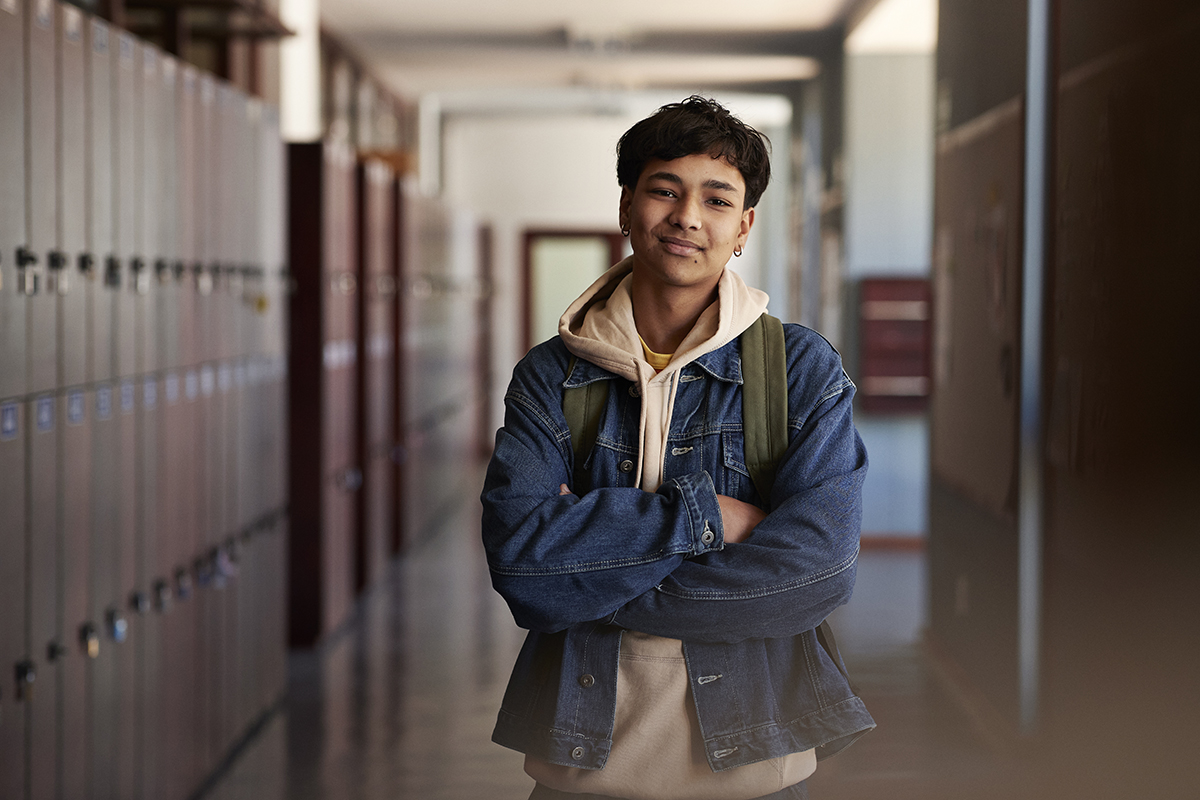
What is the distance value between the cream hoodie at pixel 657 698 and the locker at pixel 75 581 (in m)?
1.58

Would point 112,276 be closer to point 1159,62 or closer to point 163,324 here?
point 163,324

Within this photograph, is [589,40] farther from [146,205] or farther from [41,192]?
[41,192]

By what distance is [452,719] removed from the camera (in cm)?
440

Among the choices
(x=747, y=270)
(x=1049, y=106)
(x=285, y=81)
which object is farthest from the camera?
(x=747, y=270)

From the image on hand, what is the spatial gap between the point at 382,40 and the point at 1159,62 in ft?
24.8

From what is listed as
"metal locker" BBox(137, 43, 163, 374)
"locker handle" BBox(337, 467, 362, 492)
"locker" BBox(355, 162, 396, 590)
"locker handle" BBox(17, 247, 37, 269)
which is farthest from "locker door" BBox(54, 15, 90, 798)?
"locker" BBox(355, 162, 396, 590)

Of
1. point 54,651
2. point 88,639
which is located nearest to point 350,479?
point 88,639

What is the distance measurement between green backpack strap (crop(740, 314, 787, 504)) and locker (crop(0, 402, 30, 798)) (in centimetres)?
161

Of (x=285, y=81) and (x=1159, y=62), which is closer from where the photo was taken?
(x=1159, y=62)

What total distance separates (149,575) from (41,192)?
3.54 feet

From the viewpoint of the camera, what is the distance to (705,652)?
5.13 ft

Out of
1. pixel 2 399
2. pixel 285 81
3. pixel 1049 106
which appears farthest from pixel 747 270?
pixel 2 399

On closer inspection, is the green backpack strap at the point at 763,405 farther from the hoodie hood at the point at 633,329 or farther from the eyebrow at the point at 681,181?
the eyebrow at the point at 681,181

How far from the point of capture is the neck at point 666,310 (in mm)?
1623
